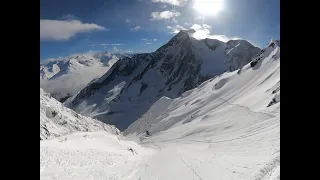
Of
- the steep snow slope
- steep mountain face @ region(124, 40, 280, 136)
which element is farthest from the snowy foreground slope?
steep mountain face @ region(124, 40, 280, 136)

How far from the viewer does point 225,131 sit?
6278 centimetres

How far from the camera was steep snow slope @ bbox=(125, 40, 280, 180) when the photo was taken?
2606 centimetres

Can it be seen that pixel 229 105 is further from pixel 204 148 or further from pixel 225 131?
pixel 204 148

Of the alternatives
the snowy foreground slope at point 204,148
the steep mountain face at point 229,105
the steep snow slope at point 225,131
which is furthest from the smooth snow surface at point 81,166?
the steep mountain face at point 229,105

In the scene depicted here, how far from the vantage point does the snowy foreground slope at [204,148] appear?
25.3 metres

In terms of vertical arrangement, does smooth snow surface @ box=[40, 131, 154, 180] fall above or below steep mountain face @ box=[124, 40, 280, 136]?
below

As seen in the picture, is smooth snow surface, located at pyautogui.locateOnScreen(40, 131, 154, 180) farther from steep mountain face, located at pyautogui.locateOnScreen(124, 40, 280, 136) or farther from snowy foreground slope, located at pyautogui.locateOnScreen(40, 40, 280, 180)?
steep mountain face, located at pyautogui.locateOnScreen(124, 40, 280, 136)

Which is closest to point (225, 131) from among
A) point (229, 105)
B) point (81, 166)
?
point (229, 105)

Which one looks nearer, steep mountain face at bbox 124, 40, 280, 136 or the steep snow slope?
the steep snow slope

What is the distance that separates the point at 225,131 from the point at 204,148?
16.1 m

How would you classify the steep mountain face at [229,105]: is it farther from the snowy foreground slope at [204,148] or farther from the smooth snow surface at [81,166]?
the smooth snow surface at [81,166]

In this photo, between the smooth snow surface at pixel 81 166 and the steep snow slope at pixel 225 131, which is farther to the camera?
the steep snow slope at pixel 225 131
